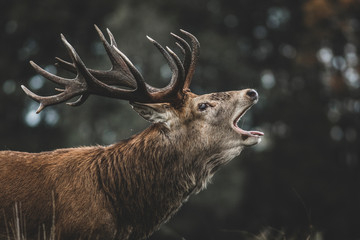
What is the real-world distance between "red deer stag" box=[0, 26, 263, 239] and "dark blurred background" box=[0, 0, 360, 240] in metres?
16.9

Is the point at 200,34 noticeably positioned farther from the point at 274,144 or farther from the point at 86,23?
the point at 274,144

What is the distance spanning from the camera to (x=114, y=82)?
22.1 feet

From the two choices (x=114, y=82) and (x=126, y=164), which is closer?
(x=126, y=164)

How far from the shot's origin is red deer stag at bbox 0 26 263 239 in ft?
18.6

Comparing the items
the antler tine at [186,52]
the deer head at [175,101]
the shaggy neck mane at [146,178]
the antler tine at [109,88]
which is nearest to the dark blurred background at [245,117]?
the antler tine at [186,52]

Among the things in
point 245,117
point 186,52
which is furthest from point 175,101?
point 245,117

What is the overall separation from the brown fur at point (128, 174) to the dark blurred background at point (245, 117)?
1688 cm

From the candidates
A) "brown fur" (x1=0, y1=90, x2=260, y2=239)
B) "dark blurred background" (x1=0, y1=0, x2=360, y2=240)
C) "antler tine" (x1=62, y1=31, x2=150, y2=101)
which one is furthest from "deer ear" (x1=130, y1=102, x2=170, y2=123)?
"dark blurred background" (x1=0, y1=0, x2=360, y2=240)

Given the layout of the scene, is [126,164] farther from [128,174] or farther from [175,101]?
[175,101]

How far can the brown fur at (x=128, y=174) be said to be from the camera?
5.65m

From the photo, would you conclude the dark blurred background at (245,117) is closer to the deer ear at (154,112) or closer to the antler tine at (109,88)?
the deer ear at (154,112)

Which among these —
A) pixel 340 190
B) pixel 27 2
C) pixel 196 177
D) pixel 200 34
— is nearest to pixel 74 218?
pixel 196 177

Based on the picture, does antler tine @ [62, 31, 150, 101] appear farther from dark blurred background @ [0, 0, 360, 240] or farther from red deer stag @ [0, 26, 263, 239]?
dark blurred background @ [0, 0, 360, 240]

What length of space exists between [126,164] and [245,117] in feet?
67.5
